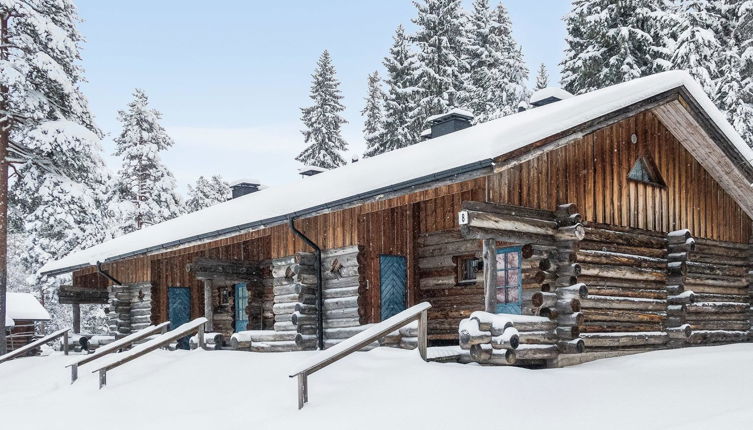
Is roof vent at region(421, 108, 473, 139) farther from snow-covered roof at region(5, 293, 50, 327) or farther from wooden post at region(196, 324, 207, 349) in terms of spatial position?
snow-covered roof at region(5, 293, 50, 327)

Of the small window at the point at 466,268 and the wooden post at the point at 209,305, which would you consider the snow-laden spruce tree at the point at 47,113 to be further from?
the small window at the point at 466,268

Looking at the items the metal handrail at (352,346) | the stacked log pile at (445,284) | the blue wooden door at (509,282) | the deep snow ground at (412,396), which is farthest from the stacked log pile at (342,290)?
the metal handrail at (352,346)

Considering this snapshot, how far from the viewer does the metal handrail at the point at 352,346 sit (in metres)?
10.2

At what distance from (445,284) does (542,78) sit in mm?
37073

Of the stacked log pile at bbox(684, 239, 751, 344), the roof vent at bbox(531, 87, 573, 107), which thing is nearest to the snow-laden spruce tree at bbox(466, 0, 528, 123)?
the roof vent at bbox(531, 87, 573, 107)

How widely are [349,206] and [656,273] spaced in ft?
20.9

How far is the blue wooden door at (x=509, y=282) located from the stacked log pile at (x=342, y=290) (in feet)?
9.48

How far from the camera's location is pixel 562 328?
12.3 metres

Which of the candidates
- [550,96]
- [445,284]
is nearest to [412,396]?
[445,284]

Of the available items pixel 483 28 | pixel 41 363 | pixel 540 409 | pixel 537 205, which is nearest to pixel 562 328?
pixel 537 205

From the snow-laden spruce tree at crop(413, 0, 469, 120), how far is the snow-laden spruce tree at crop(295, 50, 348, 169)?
672cm

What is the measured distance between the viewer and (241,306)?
21.4m

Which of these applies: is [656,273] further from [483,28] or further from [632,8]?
[483,28]

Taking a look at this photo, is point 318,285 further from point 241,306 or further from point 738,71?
point 738,71
